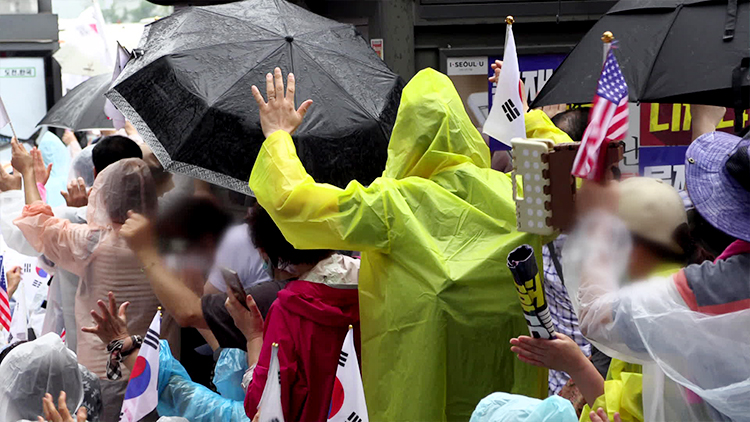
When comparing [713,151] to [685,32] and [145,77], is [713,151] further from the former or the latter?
[145,77]

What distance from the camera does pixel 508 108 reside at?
3.70 meters

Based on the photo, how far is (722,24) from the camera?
3.65 m

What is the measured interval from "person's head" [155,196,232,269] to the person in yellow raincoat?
1273 mm

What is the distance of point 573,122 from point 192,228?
1771 mm

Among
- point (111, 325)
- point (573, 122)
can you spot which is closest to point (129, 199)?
point (111, 325)

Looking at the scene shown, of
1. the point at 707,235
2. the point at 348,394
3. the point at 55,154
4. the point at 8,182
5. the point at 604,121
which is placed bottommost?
the point at 55,154

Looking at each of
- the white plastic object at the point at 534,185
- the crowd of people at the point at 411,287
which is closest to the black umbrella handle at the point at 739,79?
the crowd of people at the point at 411,287

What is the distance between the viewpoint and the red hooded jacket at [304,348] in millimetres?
3354

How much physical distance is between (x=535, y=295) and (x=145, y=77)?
1958 millimetres

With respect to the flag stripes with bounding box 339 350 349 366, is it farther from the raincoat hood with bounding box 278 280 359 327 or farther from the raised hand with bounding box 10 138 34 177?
the raised hand with bounding box 10 138 34 177

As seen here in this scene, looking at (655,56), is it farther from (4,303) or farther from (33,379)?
(4,303)

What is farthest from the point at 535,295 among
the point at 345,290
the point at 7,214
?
the point at 7,214

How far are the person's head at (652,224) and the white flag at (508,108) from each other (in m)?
1.19

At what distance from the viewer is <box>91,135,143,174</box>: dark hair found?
5.09m
